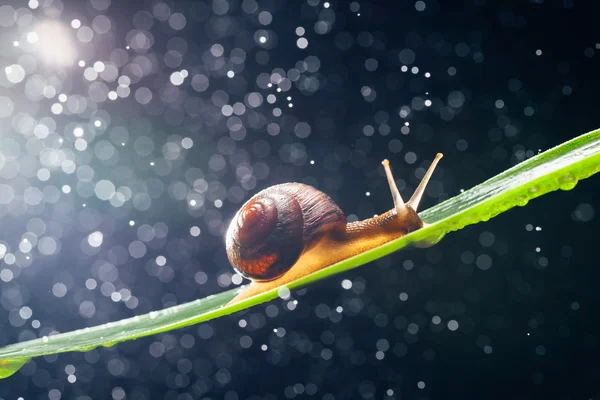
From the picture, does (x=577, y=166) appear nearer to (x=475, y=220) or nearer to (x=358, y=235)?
(x=475, y=220)

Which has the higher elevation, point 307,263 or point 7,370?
point 7,370

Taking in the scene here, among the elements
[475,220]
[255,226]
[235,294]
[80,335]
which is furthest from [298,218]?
[475,220]

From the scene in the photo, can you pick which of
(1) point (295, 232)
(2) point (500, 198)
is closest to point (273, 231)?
(1) point (295, 232)

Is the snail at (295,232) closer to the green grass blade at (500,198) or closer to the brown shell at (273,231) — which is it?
the brown shell at (273,231)

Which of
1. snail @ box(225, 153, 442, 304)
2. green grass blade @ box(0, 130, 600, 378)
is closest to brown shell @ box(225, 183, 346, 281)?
snail @ box(225, 153, 442, 304)

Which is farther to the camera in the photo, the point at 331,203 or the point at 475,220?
the point at 331,203

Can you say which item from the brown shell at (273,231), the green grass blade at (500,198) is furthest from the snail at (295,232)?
the green grass blade at (500,198)

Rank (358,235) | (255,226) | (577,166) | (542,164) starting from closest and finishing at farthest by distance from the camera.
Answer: (577,166) < (542,164) < (255,226) < (358,235)

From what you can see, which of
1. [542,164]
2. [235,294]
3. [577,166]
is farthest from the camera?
[235,294]
